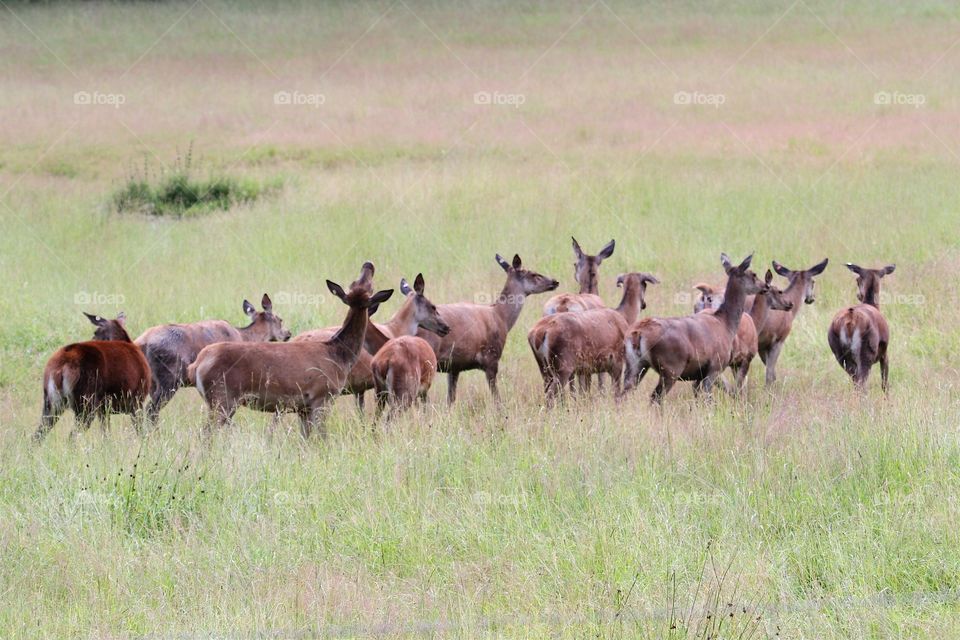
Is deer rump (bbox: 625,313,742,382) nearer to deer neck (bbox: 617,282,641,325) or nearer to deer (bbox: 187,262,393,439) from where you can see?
deer neck (bbox: 617,282,641,325)

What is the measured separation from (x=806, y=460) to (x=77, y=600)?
4.99 meters

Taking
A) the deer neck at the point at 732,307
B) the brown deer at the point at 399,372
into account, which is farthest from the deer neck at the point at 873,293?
the brown deer at the point at 399,372

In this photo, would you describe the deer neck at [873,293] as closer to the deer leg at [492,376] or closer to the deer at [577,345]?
the deer at [577,345]

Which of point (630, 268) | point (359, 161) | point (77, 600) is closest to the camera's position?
point (77, 600)

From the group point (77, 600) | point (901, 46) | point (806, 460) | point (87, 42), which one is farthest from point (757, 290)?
point (87, 42)

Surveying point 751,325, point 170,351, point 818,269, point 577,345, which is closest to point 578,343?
point 577,345

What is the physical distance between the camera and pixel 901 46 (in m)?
34.4

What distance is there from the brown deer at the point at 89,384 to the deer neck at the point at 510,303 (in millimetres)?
4465

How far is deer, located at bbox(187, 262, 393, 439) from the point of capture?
1091 centimetres

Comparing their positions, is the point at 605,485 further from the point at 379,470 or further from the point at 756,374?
the point at 756,374

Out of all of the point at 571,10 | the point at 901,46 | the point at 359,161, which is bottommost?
the point at 359,161

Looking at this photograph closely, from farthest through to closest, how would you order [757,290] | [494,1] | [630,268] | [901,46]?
[494,1] → [901,46] → [630,268] → [757,290]

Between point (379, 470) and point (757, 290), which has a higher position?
point (757, 290)

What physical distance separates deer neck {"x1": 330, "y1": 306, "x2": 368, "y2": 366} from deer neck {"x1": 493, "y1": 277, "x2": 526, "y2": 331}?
2.97m
